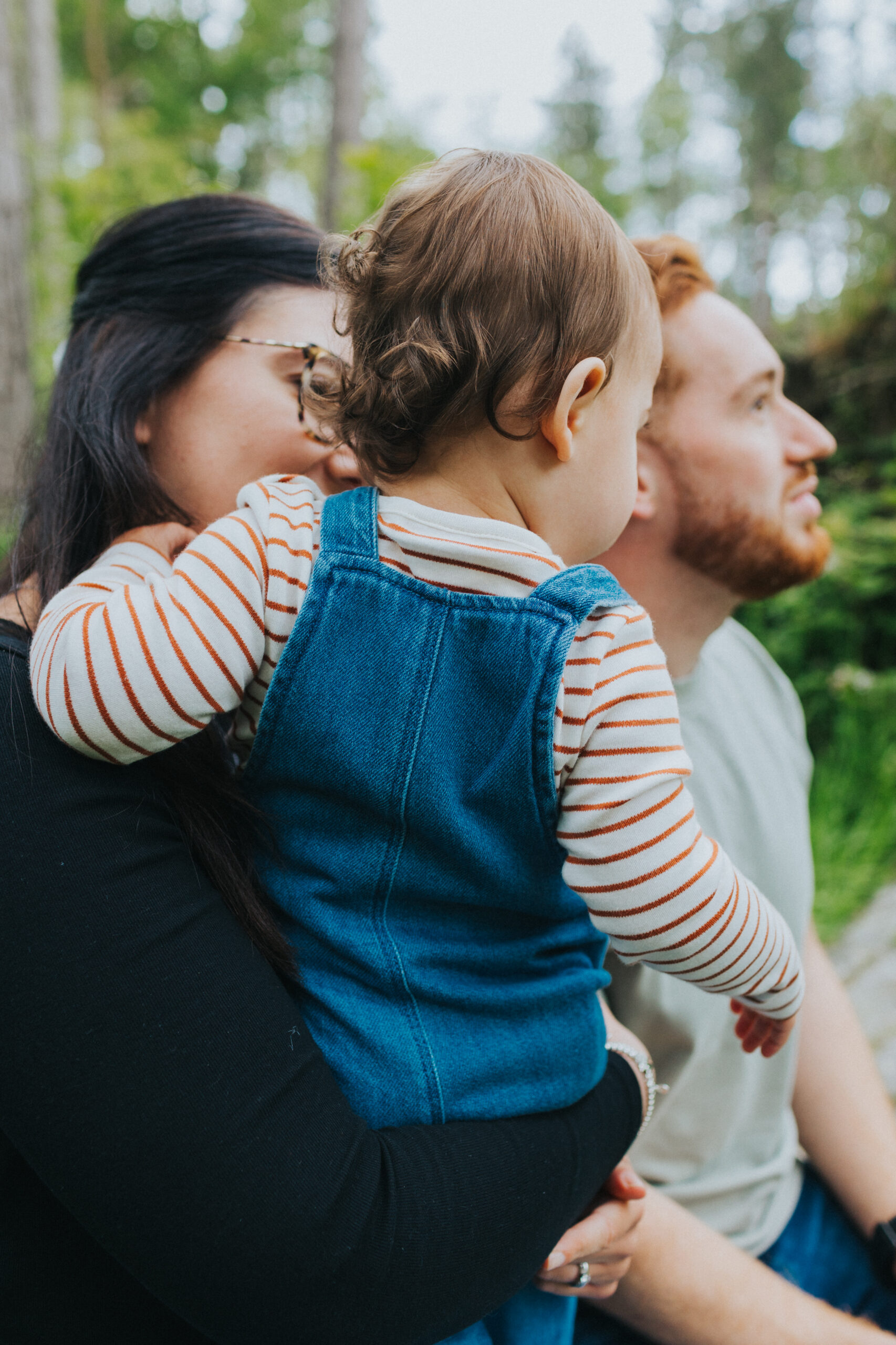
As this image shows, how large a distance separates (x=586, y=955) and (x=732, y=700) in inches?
42.5

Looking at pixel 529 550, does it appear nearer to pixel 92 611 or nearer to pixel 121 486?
pixel 92 611

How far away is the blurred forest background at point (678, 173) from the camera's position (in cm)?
525

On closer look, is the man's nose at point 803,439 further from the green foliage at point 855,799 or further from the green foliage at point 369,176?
the green foliage at point 369,176

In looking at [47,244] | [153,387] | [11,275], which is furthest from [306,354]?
[47,244]

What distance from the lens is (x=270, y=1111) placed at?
2.94 ft

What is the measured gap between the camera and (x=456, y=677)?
3.10ft

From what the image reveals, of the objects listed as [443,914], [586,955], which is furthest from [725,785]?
[443,914]

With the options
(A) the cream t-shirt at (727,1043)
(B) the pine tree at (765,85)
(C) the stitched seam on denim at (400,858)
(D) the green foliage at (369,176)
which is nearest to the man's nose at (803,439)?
(A) the cream t-shirt at (727,1043)

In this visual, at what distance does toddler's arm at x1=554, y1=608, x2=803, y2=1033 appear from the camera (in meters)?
0.89

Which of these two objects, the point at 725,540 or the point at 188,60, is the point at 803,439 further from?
the point at 188,60

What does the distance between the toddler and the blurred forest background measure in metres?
0.92

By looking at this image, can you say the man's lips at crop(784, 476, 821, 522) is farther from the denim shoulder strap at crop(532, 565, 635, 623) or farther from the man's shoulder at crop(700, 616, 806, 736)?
the denim shoulder strap at crop(532, 565, 635, 623)

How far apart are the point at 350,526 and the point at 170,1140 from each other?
2.05ft

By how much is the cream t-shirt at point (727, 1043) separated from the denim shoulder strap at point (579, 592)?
905 millimetres
